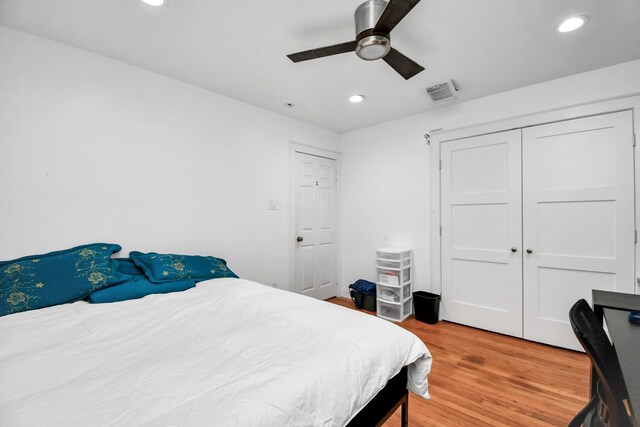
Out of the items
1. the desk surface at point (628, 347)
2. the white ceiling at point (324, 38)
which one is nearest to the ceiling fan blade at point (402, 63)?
the white ceiling at point (324, 38)

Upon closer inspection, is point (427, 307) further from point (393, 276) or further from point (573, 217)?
point (573, 217)

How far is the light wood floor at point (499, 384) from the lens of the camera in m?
1.79

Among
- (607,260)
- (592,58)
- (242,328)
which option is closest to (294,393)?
(242,328)

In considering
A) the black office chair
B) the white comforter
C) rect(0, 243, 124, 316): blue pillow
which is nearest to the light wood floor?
the white comforter

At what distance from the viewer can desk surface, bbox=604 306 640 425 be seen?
76 centimetres

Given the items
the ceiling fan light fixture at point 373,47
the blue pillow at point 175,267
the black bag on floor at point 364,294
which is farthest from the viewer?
the black bag on floor at point 364,294

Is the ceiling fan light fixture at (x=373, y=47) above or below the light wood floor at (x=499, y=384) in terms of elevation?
above

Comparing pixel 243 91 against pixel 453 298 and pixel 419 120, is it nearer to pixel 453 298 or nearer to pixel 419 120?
pixel 419 120

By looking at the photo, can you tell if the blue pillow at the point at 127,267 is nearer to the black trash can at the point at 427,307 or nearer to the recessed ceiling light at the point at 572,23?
the black trash can at the point at 427,307

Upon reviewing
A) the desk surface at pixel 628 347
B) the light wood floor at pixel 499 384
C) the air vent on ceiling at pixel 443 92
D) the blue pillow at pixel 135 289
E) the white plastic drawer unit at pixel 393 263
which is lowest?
the light wood floor at pixel 499 384

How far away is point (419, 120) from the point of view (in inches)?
143

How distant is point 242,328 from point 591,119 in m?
3.47

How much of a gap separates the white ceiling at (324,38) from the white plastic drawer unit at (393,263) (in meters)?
1.97

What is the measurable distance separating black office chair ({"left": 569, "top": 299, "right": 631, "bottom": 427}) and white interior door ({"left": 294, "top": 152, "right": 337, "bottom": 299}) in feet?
10.1
